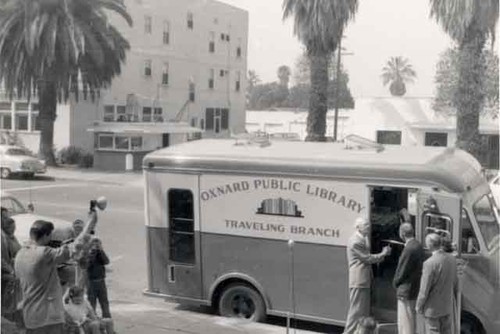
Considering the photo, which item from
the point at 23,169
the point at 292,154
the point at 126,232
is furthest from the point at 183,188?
the point at 23,169

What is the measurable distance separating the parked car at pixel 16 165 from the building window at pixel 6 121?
305 centimetres

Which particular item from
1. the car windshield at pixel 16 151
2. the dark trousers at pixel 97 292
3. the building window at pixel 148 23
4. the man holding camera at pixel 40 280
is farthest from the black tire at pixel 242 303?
the building window at pixel 148 23

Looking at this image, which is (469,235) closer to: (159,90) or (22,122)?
(22,122)

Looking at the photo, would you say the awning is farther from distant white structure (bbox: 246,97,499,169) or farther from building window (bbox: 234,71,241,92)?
building window (bbox: 234,71,241,92)

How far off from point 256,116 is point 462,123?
80.0ft

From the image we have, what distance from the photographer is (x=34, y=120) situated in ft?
103

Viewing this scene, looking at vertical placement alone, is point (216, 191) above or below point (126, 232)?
above

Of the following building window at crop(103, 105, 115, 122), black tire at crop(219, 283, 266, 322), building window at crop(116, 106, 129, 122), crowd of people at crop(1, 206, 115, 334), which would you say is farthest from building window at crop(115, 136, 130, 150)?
crowd of people at crop(1, 206, 115, 334)

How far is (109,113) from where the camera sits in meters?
35.0

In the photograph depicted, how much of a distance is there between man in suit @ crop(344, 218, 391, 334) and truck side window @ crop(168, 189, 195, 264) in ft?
7.15

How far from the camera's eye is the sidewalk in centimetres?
2673

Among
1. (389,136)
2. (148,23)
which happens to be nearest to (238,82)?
(148,23)

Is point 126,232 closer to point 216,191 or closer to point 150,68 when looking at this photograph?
→ point 216,191

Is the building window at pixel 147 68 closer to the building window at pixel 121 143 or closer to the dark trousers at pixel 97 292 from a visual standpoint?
the building window at pixel 121 143
